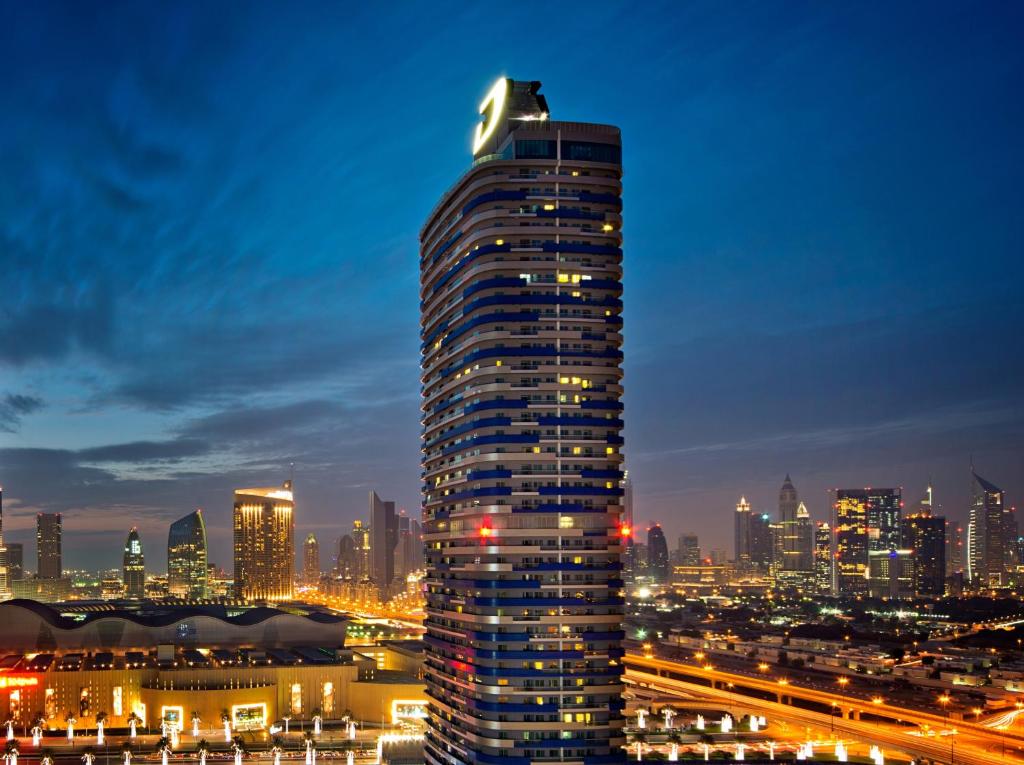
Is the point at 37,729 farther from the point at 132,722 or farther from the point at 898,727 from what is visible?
the point at 898,727

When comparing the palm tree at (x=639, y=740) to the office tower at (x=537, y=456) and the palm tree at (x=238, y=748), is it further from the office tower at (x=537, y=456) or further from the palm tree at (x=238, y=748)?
the palm tree at (x=238, y=748)

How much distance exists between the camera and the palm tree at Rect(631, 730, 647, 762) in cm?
13259

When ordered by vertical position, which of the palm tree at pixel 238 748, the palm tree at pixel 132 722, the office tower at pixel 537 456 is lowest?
the palm tree at pixel 132 722

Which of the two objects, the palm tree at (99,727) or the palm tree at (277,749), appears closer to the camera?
the palm tree at (277,749)

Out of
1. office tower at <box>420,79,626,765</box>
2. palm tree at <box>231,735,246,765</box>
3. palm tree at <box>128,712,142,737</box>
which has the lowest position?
palm tree at <box>128,712,142,737</box>

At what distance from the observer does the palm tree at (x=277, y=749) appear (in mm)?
138875

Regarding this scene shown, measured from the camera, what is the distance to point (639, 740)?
5512 inches

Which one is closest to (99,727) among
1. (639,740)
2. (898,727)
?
(639,740)

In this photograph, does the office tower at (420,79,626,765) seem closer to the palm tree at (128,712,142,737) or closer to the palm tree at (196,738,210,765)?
the palm tree at (196,738,210,765)

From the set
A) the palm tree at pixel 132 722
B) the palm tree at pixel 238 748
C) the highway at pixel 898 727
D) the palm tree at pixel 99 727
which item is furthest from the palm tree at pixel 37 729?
the highway at pixel 898 727

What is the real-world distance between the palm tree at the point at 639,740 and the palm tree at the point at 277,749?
4525 cm

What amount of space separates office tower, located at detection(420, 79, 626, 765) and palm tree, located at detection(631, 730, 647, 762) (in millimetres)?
28452

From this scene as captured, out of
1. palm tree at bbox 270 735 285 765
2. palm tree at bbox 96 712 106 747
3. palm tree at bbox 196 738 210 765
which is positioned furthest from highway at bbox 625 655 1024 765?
palm tree at bbox 96 712 106 747

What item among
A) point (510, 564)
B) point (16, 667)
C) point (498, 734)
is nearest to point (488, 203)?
point (510, 564)
